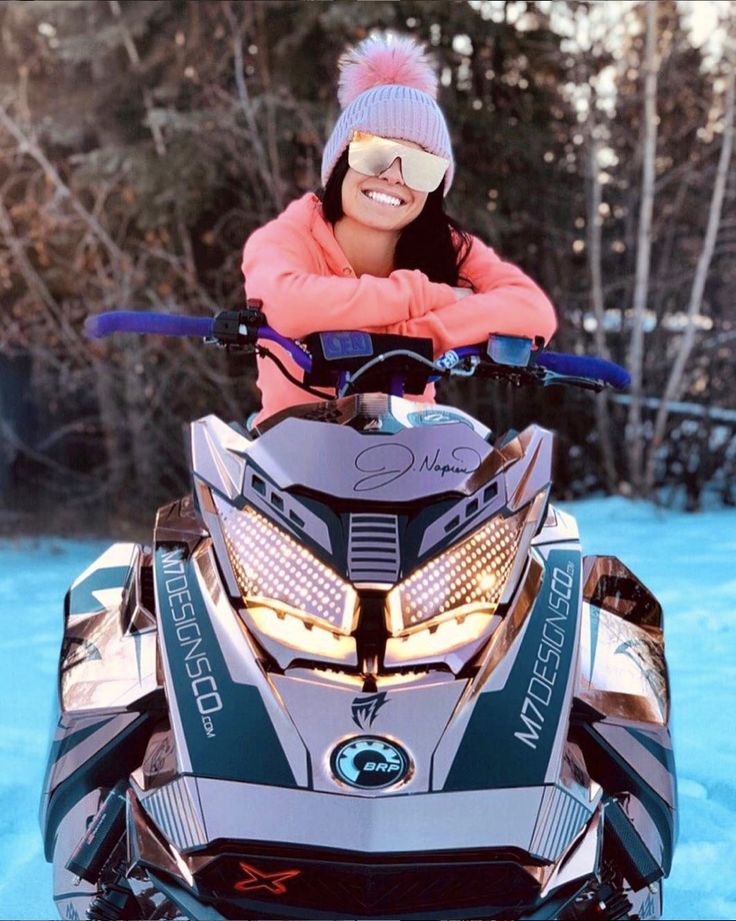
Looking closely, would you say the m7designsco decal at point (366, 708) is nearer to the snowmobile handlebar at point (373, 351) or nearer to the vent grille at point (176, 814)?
the vent grille at point (176, 814)

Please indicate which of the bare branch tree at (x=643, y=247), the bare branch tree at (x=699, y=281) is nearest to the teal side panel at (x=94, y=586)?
the bare branch tree at (x=643, y=247)

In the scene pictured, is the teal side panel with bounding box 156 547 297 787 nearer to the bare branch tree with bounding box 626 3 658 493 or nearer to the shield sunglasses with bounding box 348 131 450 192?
the shield sunglasses with bounding box 348 131 450 192

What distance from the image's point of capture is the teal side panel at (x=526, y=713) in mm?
1170

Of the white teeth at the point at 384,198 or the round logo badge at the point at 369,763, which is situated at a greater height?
the white teeth at the point at 384,198

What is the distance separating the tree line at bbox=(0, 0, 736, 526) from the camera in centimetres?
631

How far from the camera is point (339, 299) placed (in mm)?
1867

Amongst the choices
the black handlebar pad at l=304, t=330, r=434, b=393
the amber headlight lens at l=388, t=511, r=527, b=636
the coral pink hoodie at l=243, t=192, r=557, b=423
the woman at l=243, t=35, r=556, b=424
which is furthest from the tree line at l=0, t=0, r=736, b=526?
the amber headlight lens at l=388, t=511, r=527, b=636

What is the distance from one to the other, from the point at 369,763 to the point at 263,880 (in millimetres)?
186

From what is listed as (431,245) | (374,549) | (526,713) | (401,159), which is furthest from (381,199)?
(526,713)

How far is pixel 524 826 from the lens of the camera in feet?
3.75

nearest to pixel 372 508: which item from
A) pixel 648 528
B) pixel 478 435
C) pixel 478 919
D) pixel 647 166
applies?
pixel 478 435

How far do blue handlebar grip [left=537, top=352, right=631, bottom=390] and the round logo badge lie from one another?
3.17 feet
